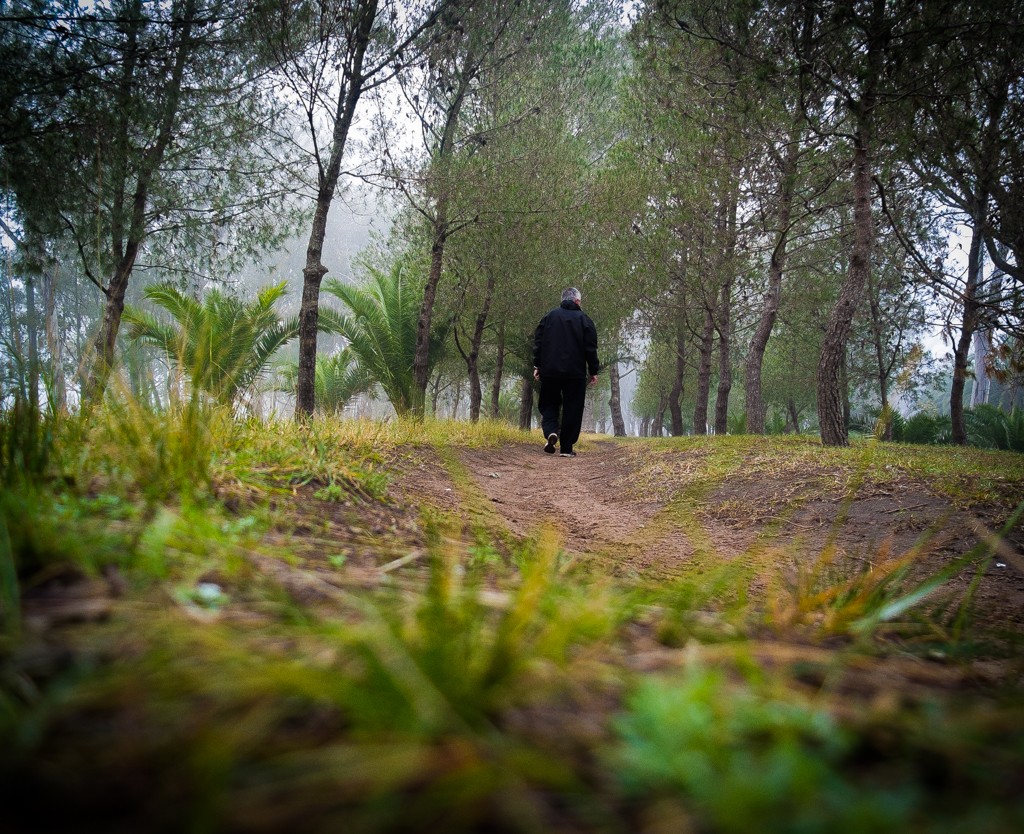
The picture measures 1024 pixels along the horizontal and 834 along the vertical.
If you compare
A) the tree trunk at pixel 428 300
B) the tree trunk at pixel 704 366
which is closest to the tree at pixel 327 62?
the tree trunk at pixel 428 300

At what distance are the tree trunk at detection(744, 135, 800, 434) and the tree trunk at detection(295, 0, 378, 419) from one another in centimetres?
546

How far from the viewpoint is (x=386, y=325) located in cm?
1333

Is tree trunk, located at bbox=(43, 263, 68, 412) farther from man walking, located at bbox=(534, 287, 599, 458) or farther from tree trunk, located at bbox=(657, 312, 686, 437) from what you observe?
tree trunk, located at bbox=(657, 312, 686, 437)

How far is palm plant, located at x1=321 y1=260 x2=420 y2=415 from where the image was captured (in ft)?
43.1

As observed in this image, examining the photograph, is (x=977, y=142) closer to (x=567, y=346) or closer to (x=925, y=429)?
(x=567, y=346)

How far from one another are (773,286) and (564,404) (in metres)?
4.12

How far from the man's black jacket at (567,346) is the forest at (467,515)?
146cm

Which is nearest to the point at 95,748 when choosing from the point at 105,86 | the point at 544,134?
the point at 105,86

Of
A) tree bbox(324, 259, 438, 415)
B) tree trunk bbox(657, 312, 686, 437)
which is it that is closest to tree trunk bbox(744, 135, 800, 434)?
tree trunk bbox(657, 312, 686, 437)

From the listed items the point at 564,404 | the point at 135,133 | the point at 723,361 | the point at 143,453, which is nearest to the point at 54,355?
the point at 143,453

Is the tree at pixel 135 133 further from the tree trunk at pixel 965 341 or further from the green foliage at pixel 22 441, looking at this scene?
the tree trunk at pixel 965 341

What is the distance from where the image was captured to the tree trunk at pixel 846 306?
6141 mm

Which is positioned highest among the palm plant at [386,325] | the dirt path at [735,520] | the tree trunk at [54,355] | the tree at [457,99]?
the tree at [457,99]

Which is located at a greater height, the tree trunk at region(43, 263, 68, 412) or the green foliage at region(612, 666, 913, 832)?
the tree trunk at region(43, 263, 68, 412)
